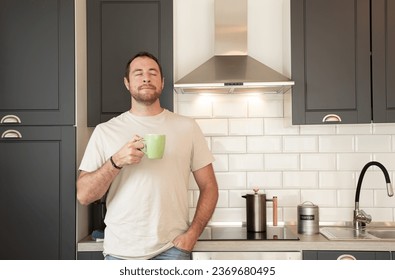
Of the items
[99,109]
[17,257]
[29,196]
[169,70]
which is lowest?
[17,257]

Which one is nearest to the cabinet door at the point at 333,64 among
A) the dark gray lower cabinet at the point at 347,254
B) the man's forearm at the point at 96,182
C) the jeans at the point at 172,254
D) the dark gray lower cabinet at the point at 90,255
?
the dark gray lower cabinet at the point at 347,254

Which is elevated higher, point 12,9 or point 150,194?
point 12,9

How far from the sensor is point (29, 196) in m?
2.83

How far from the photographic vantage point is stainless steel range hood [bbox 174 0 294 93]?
2.92 m

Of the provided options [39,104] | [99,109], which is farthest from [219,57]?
[39,104]

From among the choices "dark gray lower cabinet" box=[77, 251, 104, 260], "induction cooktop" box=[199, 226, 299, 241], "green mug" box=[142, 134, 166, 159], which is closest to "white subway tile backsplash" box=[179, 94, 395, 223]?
"induction cooktop" box=[199, 226, 299, 241]

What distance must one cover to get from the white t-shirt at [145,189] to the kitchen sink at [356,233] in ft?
3.24

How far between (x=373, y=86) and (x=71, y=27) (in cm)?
177

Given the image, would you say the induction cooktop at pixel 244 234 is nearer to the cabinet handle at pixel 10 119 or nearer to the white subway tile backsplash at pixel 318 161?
the white subway tile backsplash at pixel 318 161

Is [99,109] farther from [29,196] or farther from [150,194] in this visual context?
[150,194]

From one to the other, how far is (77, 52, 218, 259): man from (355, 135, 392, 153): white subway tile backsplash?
1.24 metres

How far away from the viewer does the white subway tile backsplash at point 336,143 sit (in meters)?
3.32

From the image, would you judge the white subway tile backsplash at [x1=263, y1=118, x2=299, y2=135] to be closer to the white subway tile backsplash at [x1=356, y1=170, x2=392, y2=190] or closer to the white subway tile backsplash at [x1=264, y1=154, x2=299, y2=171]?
the white subway tile backsplash at [x1=264, y1=154, x2=299, y2=171]

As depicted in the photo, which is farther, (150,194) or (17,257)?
(17,257)
